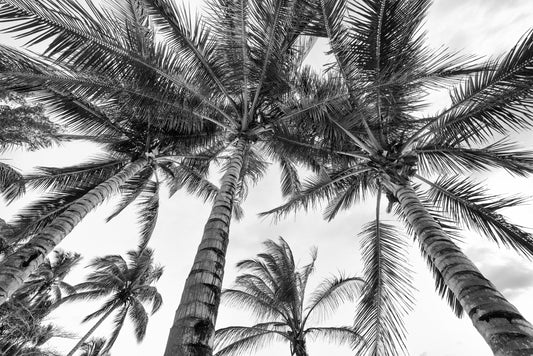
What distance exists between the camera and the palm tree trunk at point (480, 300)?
7.09 feet

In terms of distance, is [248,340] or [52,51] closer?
[52,51]

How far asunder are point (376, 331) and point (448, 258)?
2.33 meters

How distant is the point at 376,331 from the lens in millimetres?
4719

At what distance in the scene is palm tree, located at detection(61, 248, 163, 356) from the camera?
16.4 meters

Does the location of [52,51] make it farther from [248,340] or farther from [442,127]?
[248,340]

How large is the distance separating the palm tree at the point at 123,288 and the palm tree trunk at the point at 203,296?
46.6ft

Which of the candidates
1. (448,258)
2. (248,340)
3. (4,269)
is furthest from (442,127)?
(248,340)

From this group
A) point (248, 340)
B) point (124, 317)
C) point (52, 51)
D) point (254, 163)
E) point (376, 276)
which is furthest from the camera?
point (124, 317)

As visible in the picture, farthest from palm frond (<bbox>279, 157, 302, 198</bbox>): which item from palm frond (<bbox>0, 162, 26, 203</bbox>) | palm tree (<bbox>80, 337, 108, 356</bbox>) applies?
palm tree (<bbox>80, 337, 108, 356</bbox>)

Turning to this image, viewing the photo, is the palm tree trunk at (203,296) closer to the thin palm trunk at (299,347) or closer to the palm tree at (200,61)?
the palm tree at (200,61)

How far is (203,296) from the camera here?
2.52 meters

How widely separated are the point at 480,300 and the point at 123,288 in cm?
1843

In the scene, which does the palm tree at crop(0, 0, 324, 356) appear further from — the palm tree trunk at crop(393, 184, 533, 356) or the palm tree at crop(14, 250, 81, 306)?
the palm tree at crop(14, 250, 81, 306)

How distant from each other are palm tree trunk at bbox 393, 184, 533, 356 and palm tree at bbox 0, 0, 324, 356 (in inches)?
92.0
